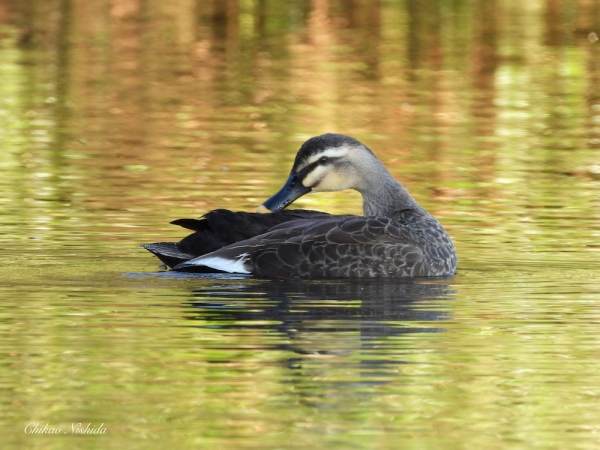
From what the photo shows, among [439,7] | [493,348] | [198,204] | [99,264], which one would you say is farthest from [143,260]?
[439,7]

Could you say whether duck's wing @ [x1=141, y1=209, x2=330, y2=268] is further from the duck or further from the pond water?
the pond water

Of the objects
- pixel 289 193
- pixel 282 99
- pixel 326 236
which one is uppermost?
pixel 289 193

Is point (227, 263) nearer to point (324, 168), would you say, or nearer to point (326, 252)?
point (326, 252)

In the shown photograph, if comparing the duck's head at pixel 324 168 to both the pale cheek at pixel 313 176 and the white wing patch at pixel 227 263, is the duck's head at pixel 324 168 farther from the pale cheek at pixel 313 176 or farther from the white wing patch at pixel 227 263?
the white wing patch at pixel 227 263

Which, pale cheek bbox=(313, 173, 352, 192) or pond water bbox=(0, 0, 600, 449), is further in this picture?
pale cheek bbox=(313, 173, 352, 192)

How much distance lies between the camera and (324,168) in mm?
12508

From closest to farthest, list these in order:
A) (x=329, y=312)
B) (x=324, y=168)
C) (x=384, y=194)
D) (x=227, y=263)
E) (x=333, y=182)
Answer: (x=329, y=312)
(x=227, y=263)
(x=324, y=168)
(x=333, y=182)
(x=384, y=194)

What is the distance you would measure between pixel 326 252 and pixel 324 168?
1.08 metres

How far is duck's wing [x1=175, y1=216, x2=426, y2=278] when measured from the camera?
11.6m

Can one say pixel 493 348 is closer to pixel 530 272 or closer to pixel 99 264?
pixel 530 272

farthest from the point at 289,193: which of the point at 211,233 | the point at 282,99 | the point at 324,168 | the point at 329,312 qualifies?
the point at 282,99

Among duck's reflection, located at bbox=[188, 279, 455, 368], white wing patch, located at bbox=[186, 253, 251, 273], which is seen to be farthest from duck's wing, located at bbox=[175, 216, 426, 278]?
duck's reflection, located at bbox=[188, 279, 455, 368]

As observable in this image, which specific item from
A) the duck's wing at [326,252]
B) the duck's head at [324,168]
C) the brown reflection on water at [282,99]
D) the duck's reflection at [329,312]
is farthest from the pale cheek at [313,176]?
the brown reflection on water at [282,99]

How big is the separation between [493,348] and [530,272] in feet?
9.43
